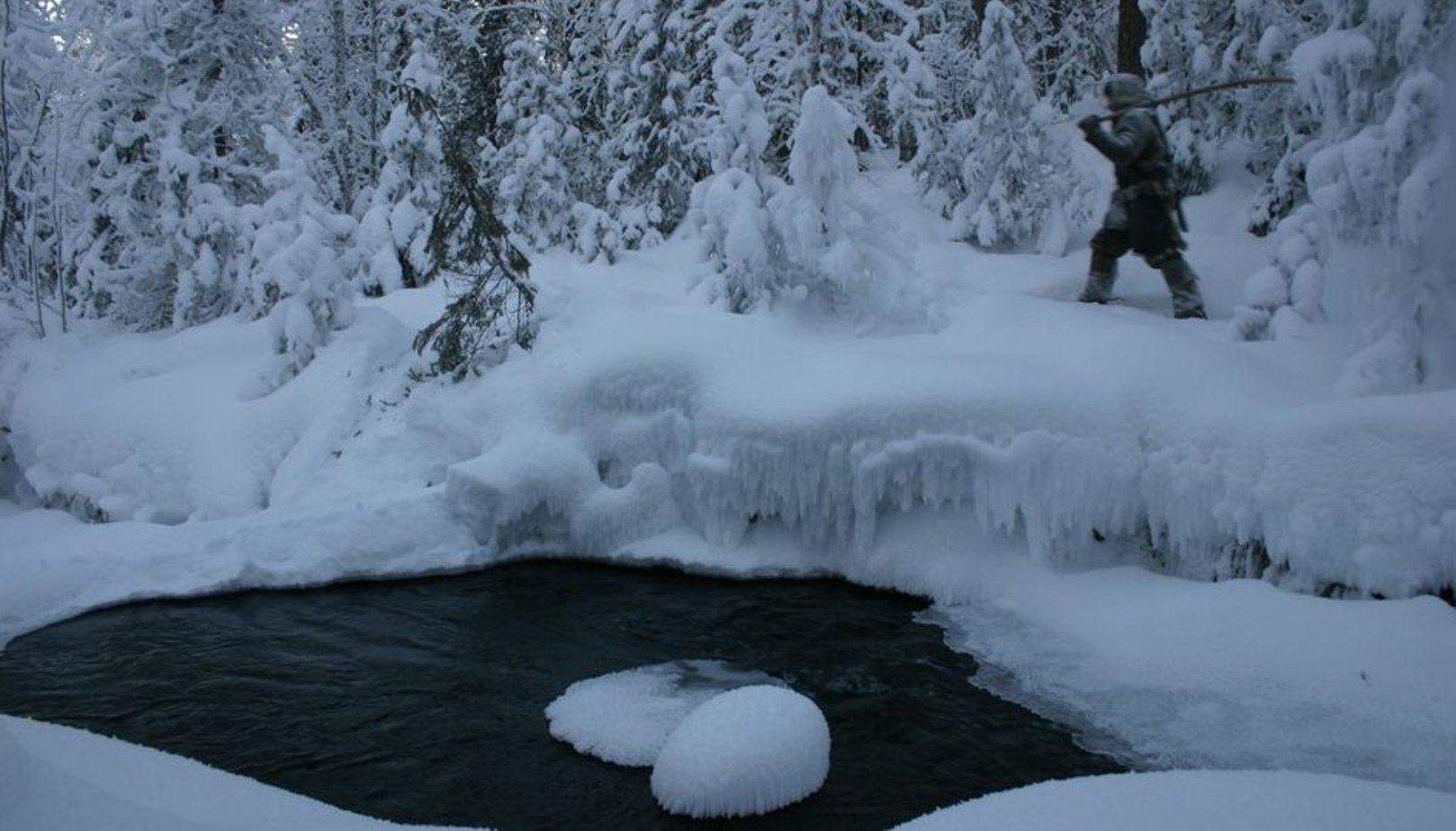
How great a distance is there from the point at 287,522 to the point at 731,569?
4616 mm

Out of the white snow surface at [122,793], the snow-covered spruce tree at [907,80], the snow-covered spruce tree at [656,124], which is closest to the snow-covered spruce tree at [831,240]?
the snow-covered spruce tree at [907,80]

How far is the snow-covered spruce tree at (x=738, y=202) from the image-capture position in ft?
36.2

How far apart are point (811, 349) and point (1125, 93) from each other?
4159 mm

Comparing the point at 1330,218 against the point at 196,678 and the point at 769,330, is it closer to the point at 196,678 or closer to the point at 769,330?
the point at 769,330

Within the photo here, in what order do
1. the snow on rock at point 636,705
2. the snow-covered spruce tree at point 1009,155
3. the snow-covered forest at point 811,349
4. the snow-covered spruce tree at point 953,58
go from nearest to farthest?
the snow on rock at point 636,705
the snow-covered forest at point 811,349
the snow-covered spruce tree at point 1009,155
the snow-covered spruce tree at point 953,58

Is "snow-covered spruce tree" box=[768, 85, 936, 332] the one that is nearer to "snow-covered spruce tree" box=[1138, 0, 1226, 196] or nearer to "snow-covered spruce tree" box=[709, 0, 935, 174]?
"snow-covered spruce tree" box=[709, 0, 935, 174]

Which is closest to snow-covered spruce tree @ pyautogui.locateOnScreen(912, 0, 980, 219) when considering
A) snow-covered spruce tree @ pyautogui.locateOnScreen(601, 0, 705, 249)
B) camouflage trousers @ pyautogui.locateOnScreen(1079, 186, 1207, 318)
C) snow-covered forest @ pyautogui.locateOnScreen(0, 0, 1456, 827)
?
snow-covered forest @ pyautogui.locateOnScreen(0, 0, 1456, 827)

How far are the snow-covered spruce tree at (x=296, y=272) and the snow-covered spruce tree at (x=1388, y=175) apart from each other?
445 inches

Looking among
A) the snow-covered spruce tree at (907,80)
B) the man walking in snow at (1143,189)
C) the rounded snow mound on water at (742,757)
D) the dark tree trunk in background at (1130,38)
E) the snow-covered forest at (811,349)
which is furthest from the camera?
the dark tree trunk in background at (1130,38)

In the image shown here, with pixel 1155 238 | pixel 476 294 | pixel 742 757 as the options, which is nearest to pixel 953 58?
pixel 1155 238

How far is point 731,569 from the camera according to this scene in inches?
373

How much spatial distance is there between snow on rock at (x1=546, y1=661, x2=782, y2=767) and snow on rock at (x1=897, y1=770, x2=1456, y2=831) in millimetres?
2412

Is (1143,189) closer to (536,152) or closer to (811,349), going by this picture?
(811,349)

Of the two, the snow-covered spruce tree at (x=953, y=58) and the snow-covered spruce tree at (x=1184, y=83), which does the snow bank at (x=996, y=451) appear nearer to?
the snow-covered spruce tree at (x=1184, y=83)
